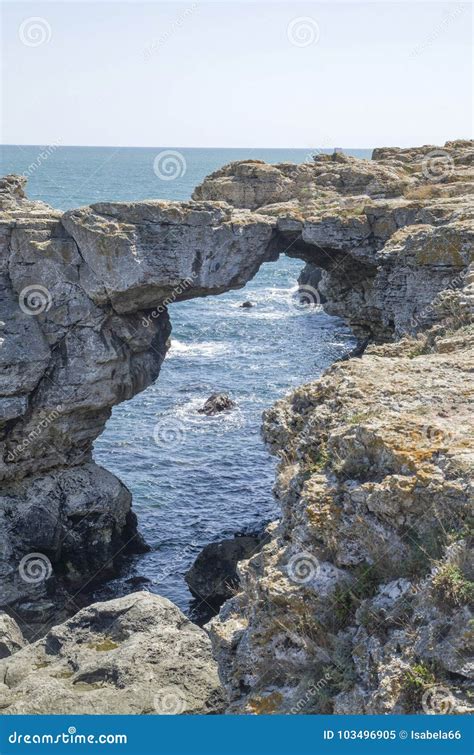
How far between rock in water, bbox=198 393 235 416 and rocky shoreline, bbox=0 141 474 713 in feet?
39.4

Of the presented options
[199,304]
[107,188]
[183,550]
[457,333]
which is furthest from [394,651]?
[107,188]

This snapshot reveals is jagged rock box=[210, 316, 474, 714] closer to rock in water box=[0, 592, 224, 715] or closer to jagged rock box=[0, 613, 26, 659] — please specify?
rock in water box=[0, 592, 224, 715]

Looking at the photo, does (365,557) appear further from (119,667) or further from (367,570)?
(119,667)

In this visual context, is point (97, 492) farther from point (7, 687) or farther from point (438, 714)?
point (438, 714)

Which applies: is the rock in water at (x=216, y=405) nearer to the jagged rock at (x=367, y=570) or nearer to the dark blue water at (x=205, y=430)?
the dark blue water at (x=205, y=430)

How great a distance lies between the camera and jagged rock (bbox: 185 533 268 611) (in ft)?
102

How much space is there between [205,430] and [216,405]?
3555 millimetres

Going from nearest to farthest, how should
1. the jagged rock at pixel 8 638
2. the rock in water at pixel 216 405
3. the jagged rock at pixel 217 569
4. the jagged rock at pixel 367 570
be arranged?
the jagged rock at pixel 367 570 < the jagged rock at pixel 8 638 < the jagged rock at pixel 217 569 < the rock in water at pixel 216 405

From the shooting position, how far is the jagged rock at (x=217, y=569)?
1224 inches

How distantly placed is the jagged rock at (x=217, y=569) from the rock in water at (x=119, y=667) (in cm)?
1124

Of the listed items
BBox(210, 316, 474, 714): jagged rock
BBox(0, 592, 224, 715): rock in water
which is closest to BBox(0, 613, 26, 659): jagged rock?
BBox(0, 592, 224, 715): rock in water

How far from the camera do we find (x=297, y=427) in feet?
49.8

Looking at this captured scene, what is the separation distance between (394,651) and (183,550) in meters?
26.9

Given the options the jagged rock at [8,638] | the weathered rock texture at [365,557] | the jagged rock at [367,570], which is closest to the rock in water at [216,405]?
the jagged rock at [8,638]
